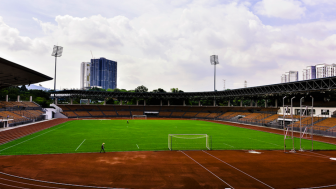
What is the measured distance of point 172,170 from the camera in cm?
1606

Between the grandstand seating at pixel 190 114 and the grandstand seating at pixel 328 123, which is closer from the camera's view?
the grandstand seating at pixel 328 123

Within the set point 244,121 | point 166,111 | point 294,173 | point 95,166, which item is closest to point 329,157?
point 294,173

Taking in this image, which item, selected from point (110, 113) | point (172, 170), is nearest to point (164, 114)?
point (110, 113)

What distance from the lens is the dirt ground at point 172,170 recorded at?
1339cm

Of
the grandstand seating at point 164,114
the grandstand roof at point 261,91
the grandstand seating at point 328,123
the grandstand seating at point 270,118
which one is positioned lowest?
the grandstand seating at point 164,114

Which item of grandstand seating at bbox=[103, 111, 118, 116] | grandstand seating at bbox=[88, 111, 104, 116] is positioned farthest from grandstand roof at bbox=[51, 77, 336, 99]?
grandstand seating at bbox=[103, 111, 118, 116]

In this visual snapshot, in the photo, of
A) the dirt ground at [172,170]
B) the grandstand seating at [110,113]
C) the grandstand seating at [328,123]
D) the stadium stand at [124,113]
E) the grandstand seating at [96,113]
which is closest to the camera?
the dirt ground at [172,170]

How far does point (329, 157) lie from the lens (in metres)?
20.6

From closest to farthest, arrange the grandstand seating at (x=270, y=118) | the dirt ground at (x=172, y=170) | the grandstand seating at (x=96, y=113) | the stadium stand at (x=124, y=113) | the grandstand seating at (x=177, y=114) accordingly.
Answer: the dirt ground at (x=172, y=170) < the grandstand seating at (x=270, y=118) < the grandstand seating at (x=96, y=113) < the stadium stand at (x=124, y=113) < the grandstand seating at (x=177, y=114)

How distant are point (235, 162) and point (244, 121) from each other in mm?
45005

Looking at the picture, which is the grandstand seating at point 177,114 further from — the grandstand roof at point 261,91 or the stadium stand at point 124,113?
the stadium stand at point 124,113

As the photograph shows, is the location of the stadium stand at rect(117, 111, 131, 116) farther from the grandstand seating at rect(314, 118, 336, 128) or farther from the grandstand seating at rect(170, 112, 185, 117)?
the grandstand seating at rect(314, 118, 336, 128)

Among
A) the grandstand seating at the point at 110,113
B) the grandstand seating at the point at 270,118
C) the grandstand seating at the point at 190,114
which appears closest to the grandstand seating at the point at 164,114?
the grandstand seating at the point at 190,114

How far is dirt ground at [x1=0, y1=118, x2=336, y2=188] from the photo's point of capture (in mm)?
13391
